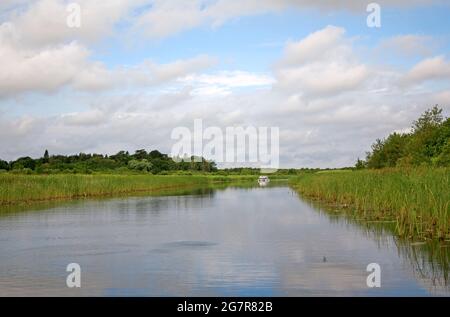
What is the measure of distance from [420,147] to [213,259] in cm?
2304

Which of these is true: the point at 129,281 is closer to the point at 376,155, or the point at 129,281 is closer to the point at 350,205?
the point at 350,205

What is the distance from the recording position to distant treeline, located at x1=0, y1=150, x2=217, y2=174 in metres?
57.1

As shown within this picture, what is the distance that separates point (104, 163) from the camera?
71250 millimetres

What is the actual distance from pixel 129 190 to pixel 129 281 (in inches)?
1316

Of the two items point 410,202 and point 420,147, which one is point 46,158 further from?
point 410,202

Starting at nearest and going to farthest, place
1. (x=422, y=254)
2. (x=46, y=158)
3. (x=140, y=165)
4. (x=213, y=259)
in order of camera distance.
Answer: (x=422, y=254) → (x=213, y=259) → (x=46, y=158) → (x=140, y=165)

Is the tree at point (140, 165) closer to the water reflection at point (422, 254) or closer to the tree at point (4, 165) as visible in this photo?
the tree at point (4, 165)

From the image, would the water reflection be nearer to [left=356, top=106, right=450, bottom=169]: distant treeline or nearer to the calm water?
the calm water

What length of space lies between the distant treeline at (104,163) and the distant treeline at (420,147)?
2840 centimetres

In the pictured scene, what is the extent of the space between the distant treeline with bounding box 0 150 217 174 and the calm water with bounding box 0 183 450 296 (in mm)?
39116

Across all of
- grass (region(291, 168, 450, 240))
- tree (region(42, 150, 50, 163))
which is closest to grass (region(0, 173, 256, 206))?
grass (region(291, 168, 450, 240))

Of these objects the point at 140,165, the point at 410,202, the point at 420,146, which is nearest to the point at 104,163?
the point at 140,165
